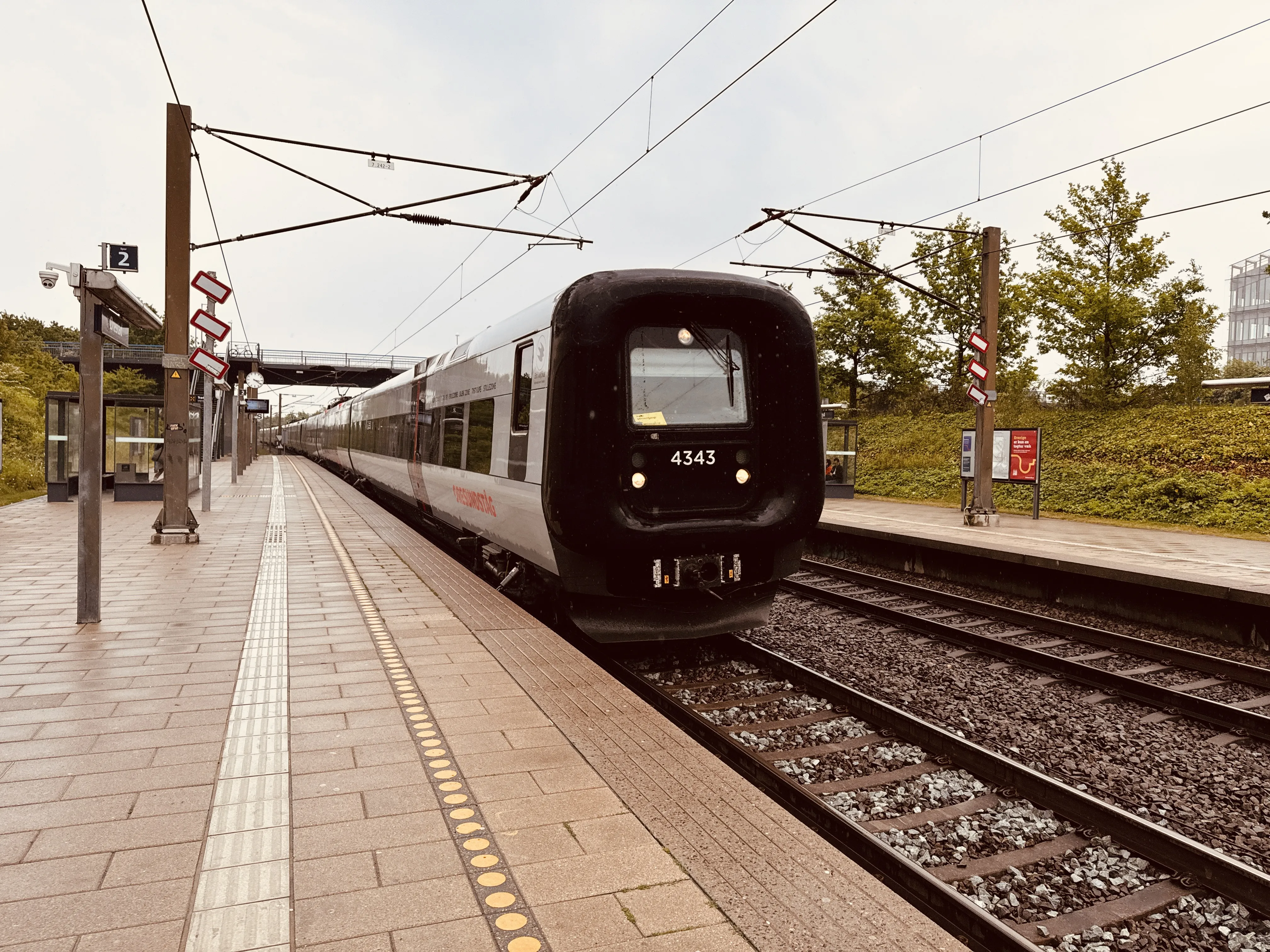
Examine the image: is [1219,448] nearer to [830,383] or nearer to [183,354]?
[830,383]

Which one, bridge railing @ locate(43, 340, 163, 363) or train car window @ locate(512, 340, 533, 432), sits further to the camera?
bridge railing @ locate(43, 340, 163, 363)

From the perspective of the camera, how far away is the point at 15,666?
534 cm

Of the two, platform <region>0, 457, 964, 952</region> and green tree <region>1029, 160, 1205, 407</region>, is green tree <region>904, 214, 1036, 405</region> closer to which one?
green tree <region>1029, 160, 1205, 407</region>

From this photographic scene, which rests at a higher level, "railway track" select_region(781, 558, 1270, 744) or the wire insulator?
the wire insulator

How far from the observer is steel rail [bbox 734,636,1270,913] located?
3.48m

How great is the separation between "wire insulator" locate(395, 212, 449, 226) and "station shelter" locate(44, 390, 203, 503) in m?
8.54

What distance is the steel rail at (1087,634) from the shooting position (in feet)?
22.7

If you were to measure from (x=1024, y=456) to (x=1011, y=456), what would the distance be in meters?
0.24

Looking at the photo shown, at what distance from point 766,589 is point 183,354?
8.75m

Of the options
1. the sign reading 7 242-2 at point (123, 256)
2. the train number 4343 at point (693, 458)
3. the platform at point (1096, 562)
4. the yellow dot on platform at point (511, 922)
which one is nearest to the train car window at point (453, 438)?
the train number 4343 at point (693, 458)

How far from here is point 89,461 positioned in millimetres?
6133

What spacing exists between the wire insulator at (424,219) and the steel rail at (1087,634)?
23.8 feet

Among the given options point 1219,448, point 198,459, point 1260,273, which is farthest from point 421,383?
point 1260,273

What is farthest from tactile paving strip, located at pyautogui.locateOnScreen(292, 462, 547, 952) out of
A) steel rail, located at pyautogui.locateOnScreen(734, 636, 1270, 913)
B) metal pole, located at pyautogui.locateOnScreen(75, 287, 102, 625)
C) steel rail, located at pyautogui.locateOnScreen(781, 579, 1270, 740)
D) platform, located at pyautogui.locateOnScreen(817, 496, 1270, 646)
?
platform, located at pyautogui.locateOnScreen(817, 496, 1270, 646)
